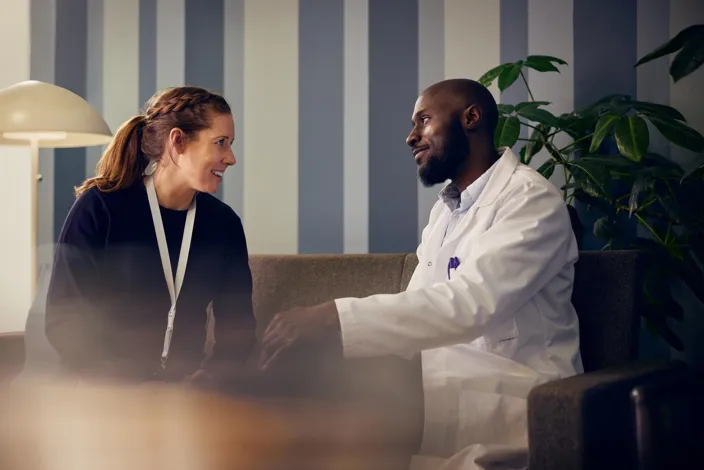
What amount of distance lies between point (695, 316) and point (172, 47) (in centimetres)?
236

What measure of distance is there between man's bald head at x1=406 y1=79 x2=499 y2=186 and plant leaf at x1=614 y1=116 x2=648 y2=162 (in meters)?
0.46

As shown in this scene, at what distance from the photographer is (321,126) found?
3.29 meters

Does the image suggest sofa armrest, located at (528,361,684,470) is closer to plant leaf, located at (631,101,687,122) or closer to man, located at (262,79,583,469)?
man, located at (262,79,583,469)

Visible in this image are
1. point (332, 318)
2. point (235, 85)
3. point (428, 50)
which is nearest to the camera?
point (332, 318)

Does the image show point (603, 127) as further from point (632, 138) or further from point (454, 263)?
point (454, 263)

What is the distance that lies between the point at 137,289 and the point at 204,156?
372 mm

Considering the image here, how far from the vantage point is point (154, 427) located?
3.87ft

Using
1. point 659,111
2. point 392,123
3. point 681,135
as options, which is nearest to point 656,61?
point 659,111

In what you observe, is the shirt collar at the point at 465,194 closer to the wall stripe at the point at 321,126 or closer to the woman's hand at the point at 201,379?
the woman's hand at the point at 201,379

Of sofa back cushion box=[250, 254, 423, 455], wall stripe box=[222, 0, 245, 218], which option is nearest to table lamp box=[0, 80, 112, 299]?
wall stripe box=[222, 0, 245, 218]

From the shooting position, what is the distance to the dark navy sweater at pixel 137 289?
178cm

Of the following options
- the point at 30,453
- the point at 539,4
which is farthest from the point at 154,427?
the point at 539,4

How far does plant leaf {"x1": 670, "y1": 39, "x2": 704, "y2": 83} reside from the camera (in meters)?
2.24

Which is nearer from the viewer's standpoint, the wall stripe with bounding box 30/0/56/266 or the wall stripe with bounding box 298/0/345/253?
the wall stripe with bounding box 298/0/345/253
